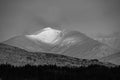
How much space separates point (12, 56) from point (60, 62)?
1046 cm

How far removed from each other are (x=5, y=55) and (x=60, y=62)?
12.0 m

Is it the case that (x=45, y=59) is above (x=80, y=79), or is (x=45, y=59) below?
above

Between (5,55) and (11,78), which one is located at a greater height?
(5,55)

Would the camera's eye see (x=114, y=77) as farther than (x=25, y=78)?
No

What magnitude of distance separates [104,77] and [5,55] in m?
37.3

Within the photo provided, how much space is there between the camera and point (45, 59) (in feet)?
206

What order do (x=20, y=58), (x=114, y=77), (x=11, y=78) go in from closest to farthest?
1. (x=114, y=77)
2. (x=11, y=78)
3. (x=20, y=58)

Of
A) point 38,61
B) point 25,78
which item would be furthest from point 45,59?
point 25,78

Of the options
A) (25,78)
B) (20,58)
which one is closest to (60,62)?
(20,58)

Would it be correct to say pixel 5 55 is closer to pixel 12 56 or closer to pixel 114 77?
pixel 12 56

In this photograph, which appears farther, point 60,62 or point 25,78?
point 60,62

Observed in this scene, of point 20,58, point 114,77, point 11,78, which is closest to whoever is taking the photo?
point 114,77

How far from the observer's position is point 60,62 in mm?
61594

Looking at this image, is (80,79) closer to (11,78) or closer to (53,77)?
(53,77)
